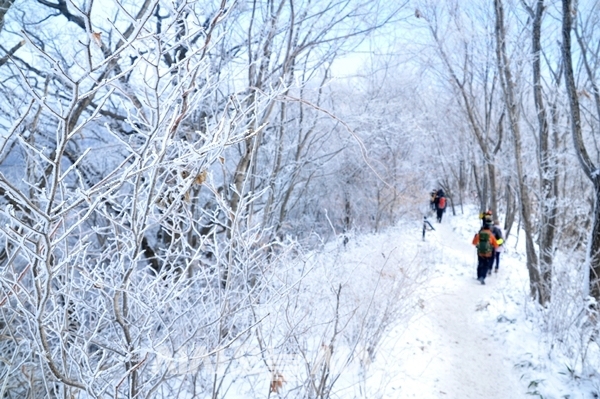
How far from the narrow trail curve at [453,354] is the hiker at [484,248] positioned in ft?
1.52

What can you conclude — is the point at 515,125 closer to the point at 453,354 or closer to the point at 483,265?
the point at 483,265

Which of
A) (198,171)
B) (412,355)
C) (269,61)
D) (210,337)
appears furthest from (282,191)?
(198,171)

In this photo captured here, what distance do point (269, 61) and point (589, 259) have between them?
17.9 ft

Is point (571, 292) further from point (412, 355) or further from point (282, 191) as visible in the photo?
point (282, 191)

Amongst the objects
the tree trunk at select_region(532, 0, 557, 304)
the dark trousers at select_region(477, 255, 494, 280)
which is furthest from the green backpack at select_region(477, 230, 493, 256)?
the tree trunk at select_region(532, 0, 557, 304)

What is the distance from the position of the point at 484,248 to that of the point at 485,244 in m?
0.10

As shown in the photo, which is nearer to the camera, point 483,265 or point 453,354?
point 453,354

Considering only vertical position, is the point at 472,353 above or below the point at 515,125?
below

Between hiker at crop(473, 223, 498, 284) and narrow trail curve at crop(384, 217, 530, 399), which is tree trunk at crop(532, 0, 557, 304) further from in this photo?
hiker at crop(473, 223, 498, 284)

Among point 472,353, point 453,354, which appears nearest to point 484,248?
point 472,353

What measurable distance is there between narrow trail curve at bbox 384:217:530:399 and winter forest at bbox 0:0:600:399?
1.52ft

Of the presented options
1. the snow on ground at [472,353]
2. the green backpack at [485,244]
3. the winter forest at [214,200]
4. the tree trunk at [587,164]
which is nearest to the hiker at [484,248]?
the green backpack at [485,244]

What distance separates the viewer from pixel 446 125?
22.7 meters

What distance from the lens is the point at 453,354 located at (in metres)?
5.57
